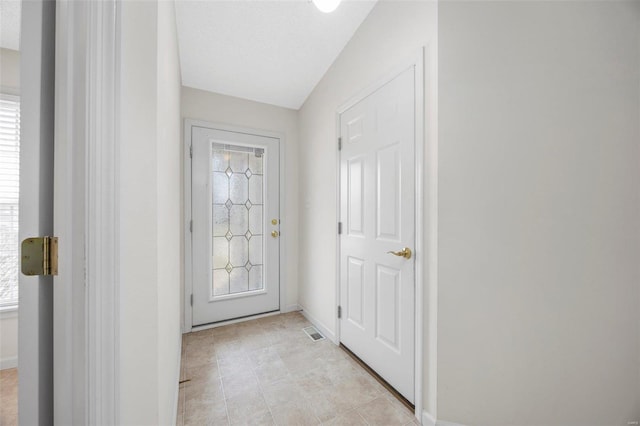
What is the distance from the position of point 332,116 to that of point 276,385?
7.06 feet

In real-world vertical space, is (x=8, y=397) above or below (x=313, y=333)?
above

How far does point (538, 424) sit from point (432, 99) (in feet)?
5.33

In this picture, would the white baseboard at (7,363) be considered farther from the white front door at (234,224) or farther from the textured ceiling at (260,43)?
the textured ceiling at (260,43)

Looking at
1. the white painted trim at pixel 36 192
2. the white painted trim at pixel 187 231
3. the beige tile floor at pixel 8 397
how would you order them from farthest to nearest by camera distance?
the white painted trim at pixel 187 231 → the beige tile floor at pixel 8 397 → the white painted trim at pixel 36 192

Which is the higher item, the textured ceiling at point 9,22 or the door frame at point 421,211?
the textured ceiling at point 9,22

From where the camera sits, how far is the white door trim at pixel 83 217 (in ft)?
1.93

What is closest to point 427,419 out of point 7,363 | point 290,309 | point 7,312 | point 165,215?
point 165,215

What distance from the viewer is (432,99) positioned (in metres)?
1.40

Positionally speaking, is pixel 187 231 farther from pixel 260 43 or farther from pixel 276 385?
pixel 260 43

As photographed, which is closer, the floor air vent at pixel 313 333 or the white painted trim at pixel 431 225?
the white painted trim at pixel 431 225

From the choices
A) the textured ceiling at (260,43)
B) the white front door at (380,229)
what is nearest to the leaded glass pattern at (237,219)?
the textured ceiling at (260,43)

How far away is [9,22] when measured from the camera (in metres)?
1.35

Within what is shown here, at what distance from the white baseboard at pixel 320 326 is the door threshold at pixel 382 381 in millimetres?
131

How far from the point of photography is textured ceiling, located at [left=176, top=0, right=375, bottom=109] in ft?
6.03
